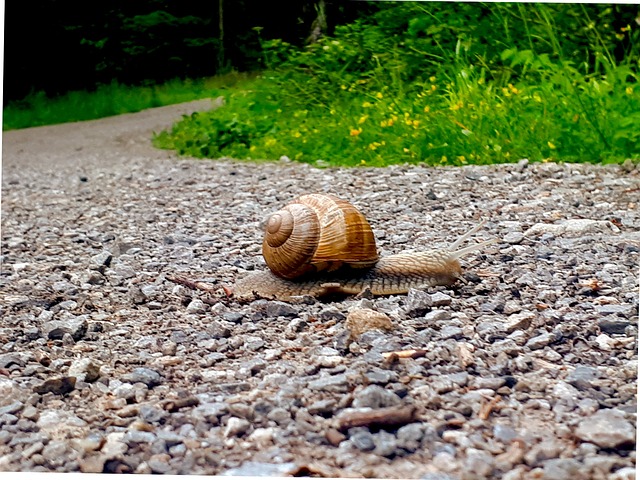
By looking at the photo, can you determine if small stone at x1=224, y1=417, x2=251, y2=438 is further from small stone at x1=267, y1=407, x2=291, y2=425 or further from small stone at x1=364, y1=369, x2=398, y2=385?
small stone at x1=364, y1=369, x2=398, y2=385

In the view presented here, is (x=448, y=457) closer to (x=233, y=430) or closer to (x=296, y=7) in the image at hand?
(x=233, y=430)

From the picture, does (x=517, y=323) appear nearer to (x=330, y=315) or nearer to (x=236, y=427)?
(x=330, y=315)

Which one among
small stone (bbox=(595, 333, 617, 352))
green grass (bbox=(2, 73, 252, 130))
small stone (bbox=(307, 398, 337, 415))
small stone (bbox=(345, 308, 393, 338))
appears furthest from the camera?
green grass (bbox=(2, 73, 252, 130))

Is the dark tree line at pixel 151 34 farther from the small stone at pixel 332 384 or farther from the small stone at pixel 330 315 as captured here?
the small stone at pixel 332 384

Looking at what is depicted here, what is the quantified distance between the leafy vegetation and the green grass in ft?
1.16

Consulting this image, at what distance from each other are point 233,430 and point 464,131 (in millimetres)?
5419

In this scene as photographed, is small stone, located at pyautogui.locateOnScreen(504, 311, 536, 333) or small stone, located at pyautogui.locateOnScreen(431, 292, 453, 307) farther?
small stone, located at pyautogui.locateOnScreen(431, 292, 453, 307)

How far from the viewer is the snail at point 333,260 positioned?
132 inches

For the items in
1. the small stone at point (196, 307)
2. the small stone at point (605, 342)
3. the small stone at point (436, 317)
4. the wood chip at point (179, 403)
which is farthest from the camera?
the small stone at point (196, 307)

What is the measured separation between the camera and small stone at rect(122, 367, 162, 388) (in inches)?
95.9

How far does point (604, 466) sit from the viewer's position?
1732 millimetres

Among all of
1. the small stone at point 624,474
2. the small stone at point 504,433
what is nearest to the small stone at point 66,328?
the small stone at point 504,433

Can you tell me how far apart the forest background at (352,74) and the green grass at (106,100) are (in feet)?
0.14

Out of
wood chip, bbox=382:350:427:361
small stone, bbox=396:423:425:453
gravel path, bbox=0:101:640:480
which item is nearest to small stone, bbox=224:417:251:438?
gravel path, bbox=0:101:640:480
